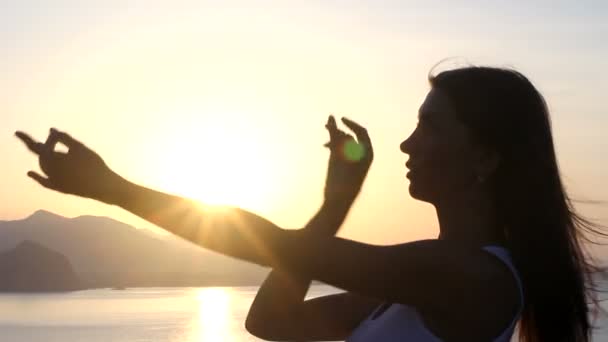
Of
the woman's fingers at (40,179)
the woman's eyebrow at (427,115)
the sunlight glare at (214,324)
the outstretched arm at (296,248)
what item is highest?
the sunlight glare at (214,324)

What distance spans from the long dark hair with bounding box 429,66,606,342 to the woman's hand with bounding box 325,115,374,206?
1.22ft

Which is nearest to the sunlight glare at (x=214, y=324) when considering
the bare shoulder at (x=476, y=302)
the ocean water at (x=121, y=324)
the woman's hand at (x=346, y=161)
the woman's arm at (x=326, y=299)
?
the ocean water at (x=121, y=324)

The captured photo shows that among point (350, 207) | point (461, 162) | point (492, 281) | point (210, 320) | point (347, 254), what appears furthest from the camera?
point (210, 320)

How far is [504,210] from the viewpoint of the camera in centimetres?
292

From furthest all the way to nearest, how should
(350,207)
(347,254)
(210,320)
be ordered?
1. (210,320)
2. (350,207)
3. (347,254)

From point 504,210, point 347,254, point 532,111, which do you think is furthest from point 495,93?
point 347,254

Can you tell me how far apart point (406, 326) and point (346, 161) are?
0.72m

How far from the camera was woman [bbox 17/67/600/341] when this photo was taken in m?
2.32

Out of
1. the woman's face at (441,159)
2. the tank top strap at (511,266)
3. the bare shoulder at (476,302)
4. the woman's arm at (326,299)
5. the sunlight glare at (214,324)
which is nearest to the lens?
the bare shoulder at (476,302)

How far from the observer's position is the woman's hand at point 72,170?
Result: 2.26m

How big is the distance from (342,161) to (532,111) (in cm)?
62

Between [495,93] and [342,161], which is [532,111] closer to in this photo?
[495,93]

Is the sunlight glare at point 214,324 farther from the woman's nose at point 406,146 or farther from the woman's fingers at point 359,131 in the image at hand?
→ the woman's nose at point 406,146

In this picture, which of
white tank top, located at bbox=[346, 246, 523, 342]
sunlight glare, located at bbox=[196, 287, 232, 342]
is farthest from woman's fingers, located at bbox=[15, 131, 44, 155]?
sunlight glare, located at bbox=[196, 287, 232, 342]
